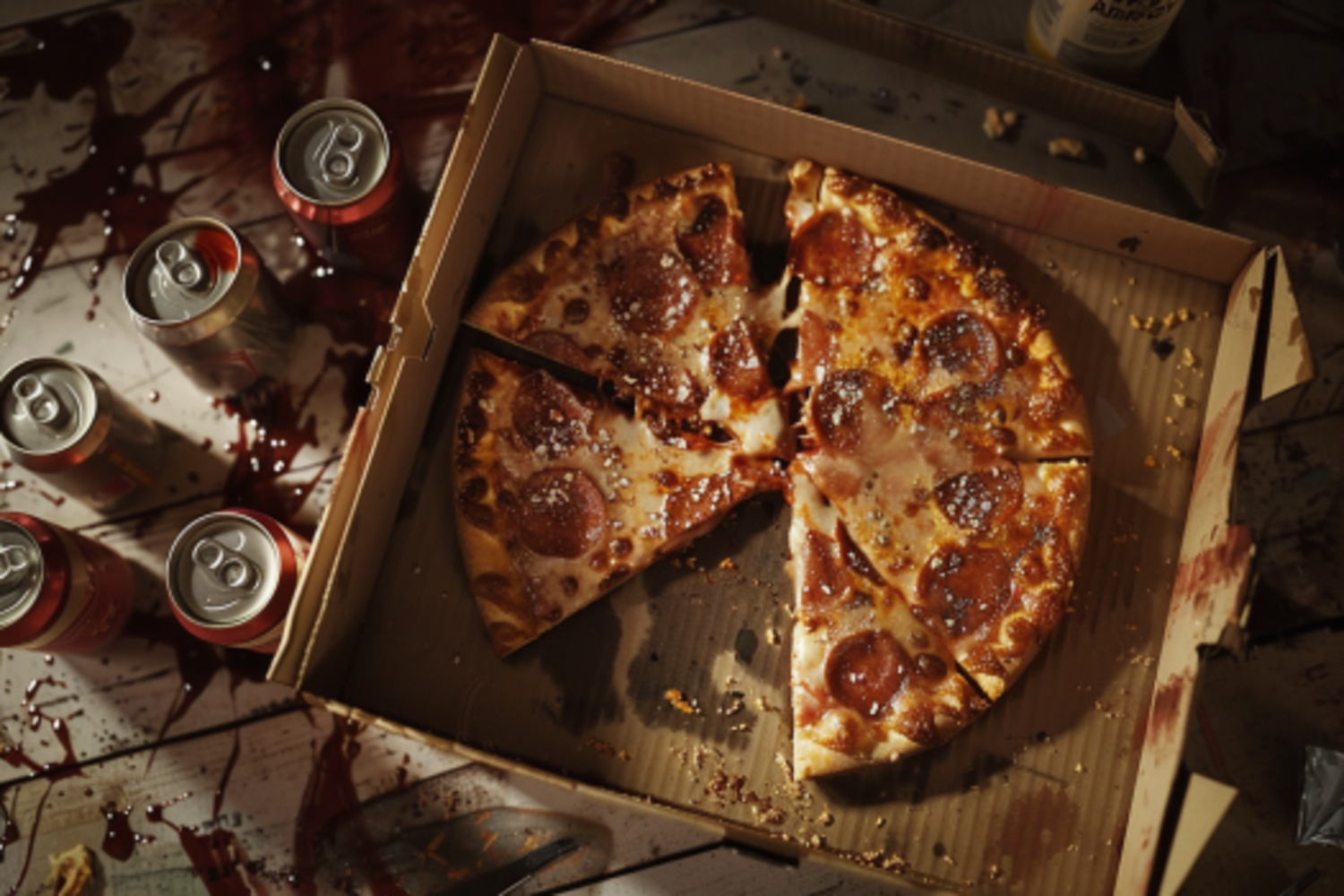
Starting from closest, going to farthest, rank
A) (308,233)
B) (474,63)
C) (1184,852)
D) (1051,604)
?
(1184,852) → (1051,604) → (308,233) → (474,63)

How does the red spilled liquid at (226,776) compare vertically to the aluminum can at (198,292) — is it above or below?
below

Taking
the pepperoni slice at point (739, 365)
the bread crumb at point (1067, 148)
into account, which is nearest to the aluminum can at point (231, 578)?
the pepperoni slice at point (739, 365)

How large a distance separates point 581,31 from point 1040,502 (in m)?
1.64

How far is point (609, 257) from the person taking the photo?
239 cm

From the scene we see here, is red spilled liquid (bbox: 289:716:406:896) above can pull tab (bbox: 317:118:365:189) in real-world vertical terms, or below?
below

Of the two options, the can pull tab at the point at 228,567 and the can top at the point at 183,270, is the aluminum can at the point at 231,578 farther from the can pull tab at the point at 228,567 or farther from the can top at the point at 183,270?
the can top at the point at 183,270

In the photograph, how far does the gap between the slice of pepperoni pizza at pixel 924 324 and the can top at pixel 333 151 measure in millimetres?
935

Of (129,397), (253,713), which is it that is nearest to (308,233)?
(129,397)

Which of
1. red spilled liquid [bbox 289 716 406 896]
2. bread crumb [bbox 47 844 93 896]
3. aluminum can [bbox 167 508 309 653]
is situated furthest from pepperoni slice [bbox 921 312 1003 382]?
bread crumb [bbox 47 844 93 896]

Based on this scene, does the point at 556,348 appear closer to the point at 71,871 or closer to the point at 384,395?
the point at 384,395

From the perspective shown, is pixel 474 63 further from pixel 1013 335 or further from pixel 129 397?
pixel 1013 335

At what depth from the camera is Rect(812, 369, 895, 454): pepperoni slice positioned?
7.64ft

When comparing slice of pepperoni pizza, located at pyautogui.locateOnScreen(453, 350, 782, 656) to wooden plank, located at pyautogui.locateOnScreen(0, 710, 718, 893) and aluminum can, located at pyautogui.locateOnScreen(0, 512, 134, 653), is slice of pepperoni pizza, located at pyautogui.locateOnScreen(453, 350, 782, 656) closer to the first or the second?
wooden plank, located at pyautogui.locateOnScreen(0, 710, 718, 893)

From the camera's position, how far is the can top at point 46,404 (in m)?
2.09
